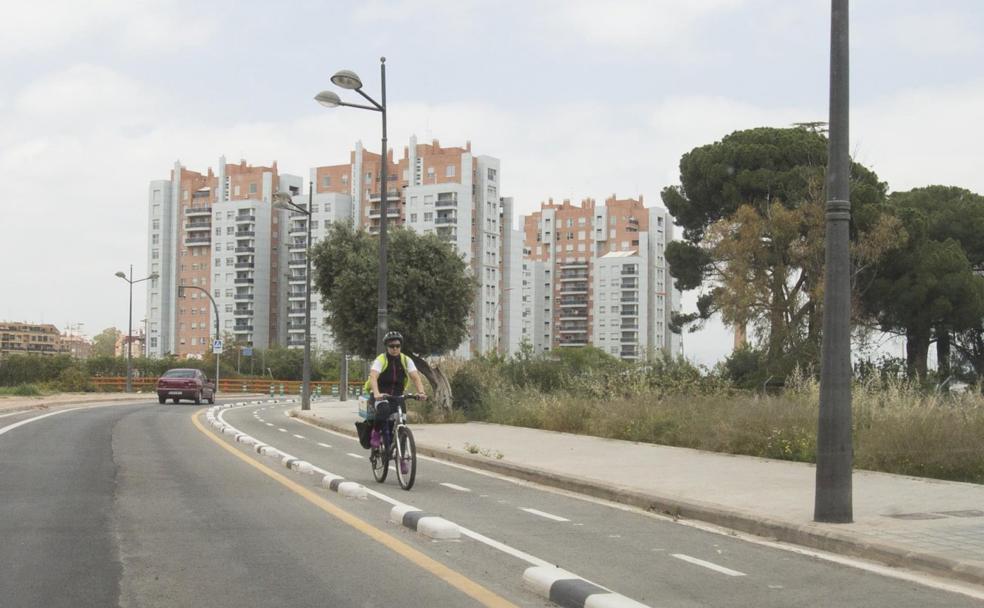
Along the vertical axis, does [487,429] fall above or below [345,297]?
below

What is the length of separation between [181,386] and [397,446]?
1318 inches

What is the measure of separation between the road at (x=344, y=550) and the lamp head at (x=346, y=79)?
10.2 meters

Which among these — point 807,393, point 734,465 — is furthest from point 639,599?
point 807,393

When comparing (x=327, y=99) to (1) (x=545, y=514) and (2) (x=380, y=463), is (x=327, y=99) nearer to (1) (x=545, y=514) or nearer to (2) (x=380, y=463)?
(2) (x=380, y=463)

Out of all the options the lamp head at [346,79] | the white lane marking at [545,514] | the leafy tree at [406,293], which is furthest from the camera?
the leafy tree at [406,293]

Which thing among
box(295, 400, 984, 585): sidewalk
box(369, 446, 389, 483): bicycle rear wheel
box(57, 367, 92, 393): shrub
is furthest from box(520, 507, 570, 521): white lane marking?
box(57, 367, 92, 393): shrub

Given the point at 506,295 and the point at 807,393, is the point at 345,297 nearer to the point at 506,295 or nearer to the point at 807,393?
the point at 807,393

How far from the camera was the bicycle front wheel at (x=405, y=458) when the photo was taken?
11.6 meters

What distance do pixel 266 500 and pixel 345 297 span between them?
16667 mm

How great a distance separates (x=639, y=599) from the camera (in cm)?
591

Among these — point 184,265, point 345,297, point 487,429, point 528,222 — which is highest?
point 528,222

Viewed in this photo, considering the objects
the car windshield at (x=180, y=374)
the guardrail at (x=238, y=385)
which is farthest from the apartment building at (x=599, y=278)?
the car windshield at (x=180, y=374)

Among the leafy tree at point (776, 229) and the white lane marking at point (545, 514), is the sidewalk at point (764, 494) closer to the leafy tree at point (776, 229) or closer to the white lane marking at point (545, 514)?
the white lane marking at point (545, 514)

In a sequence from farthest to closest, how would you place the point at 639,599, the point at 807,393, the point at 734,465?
the point at 807,393, the point at 734,465, the point at 639,599
